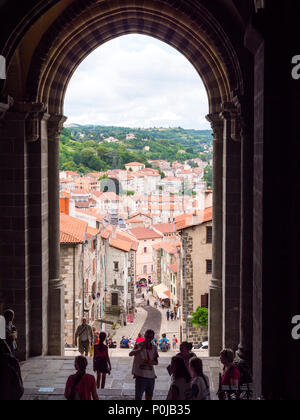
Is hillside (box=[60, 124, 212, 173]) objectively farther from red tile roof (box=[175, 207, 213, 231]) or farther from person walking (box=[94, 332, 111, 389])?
person walking (box=[94, 332, 111, 389])

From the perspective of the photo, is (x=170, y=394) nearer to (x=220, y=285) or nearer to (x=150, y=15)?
(x=220, y=285)

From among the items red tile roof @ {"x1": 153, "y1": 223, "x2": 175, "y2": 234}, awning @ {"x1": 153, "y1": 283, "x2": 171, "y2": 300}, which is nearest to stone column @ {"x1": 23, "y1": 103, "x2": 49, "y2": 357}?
awning @ {"x1": 153, "y1": 283, "x2": 171, "y2": 300}

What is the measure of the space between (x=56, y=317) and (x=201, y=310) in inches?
702

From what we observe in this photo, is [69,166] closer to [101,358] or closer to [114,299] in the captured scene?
[114,299]

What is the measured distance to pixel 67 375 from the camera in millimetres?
10922

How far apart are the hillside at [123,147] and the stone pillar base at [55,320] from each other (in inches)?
3009

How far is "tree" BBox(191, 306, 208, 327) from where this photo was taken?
29859 millimetres

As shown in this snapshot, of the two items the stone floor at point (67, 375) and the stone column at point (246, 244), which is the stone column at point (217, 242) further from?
the stone column at point (246, 244)

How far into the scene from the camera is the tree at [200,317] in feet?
98.0

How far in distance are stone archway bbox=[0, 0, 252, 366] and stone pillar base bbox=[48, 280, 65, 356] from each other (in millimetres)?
22

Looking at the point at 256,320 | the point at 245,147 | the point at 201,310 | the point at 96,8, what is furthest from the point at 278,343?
the point at 201,310

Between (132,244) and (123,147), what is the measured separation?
219 feet

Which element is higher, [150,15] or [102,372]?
[150,15]

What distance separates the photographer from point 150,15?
45.4 ft
